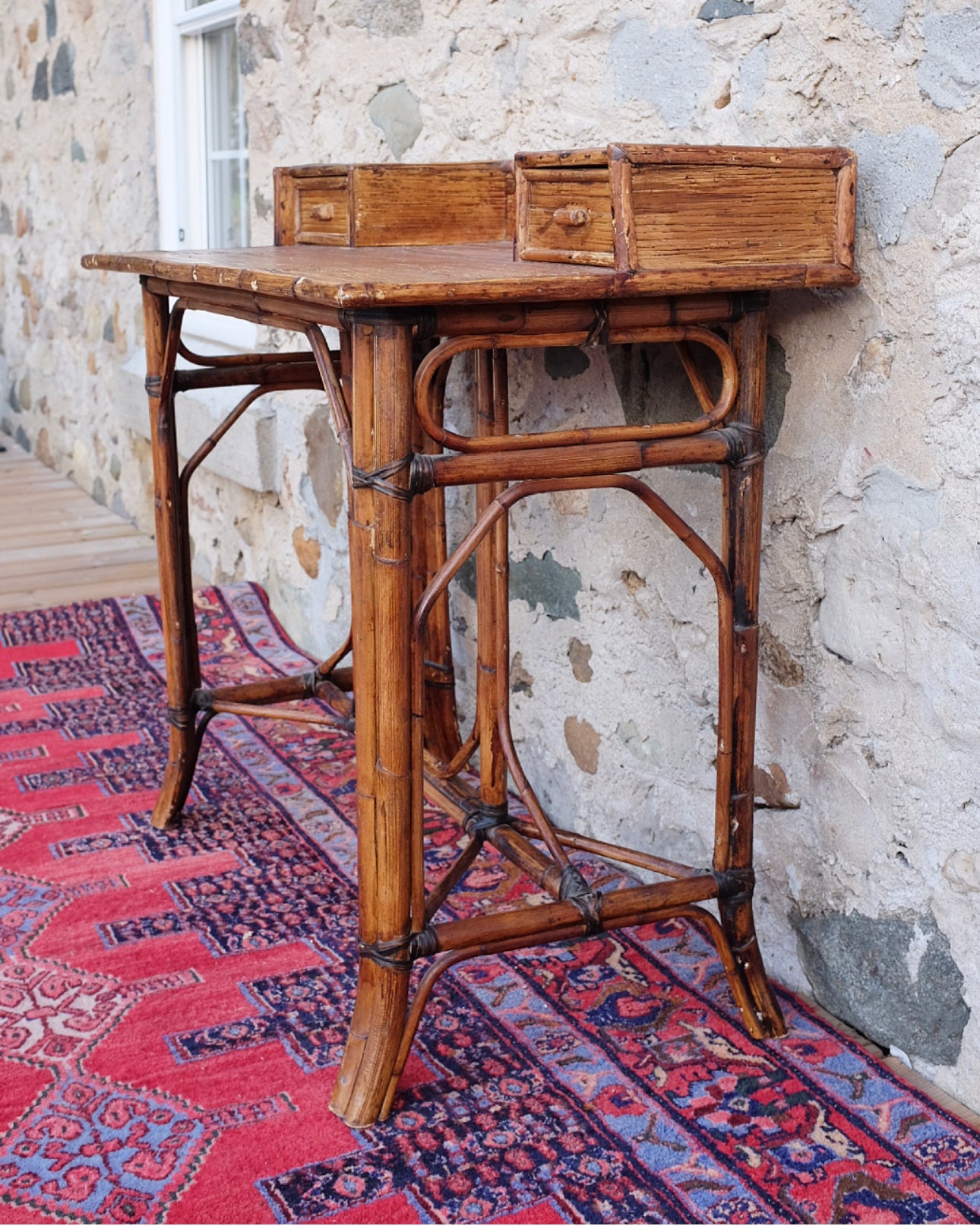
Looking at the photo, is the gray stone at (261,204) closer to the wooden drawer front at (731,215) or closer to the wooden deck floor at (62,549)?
the wooden deck floor at (62,549)

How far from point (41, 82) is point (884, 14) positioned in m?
4.96

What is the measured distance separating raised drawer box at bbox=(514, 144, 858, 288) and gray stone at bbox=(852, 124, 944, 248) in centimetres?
5

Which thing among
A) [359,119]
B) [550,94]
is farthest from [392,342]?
[359,119]

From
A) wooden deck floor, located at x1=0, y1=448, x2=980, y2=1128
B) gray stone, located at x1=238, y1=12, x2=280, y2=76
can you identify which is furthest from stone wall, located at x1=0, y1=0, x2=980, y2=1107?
wooden deck floor, located at x1=0, y1=448, x2=980, y2=1128

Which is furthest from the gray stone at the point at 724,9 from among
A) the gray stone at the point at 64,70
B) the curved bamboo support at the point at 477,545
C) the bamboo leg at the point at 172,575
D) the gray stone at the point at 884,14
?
the gray stone at the point at 64,70

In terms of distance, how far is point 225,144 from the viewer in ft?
14.3

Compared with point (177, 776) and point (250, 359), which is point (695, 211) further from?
point (177, 776)

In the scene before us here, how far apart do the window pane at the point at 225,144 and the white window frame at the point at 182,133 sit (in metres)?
0.03

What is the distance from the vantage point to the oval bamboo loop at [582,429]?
1632 millimetres

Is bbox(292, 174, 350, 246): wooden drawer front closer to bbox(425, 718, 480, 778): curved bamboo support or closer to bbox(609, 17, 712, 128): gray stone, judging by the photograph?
bbox(609, 17, 712, 128): gray stone

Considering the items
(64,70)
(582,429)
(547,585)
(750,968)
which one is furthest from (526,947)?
(64,70)

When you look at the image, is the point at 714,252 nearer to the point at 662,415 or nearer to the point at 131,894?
the point at 662,415

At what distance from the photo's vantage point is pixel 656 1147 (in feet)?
5.69

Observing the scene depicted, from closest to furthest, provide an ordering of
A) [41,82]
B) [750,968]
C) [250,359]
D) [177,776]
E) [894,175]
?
[894,175] → [750,968] → [250,359] → [177,776] → [41,82]
